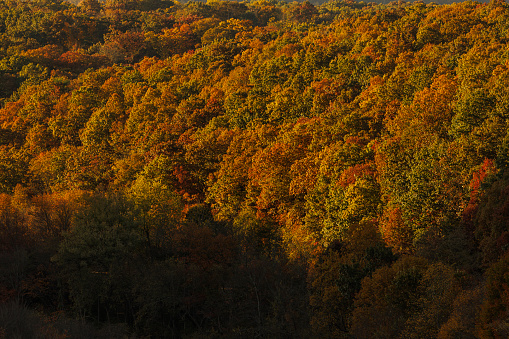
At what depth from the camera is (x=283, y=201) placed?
195 ft

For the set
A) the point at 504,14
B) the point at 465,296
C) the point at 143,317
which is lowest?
the point at 143,317

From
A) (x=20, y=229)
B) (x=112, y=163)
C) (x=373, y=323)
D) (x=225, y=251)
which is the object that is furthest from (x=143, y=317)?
(x=112, y=163)

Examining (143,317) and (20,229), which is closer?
(143,317)

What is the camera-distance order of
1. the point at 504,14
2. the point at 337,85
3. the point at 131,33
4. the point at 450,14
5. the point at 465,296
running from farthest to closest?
the point at 131,33
the point at 450,14
the point at 504,14
the point at 337,85
the point at 465,296

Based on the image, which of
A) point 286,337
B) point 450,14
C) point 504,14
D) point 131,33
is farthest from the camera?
point 131,33

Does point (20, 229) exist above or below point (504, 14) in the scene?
below

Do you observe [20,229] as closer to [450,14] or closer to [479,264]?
[479,264]

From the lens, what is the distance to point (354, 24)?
13038 cm

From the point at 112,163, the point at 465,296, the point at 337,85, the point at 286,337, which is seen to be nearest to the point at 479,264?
the point at 465,296

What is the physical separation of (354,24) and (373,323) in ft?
383

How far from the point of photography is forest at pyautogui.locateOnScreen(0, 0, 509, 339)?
32.8m

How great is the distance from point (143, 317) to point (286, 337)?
14.2 meters

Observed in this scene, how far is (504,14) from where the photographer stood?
317ft

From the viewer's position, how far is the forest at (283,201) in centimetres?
3275
